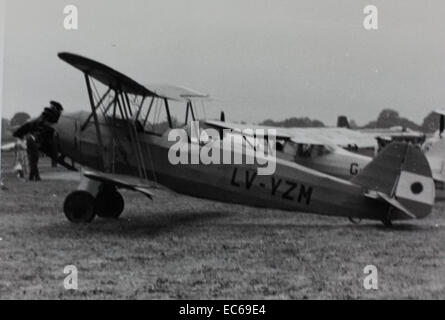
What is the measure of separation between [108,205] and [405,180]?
430 cm

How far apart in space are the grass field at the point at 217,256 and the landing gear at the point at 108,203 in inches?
8.0

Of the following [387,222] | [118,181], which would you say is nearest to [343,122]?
[387,222]

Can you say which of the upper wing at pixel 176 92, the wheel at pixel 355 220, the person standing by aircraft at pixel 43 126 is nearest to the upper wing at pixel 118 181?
the person standing by aircraft at pixel 43 126

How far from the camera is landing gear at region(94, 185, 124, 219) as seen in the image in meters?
8.19

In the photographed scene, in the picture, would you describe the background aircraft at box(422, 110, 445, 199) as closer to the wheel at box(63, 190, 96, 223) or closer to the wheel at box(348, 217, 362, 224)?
the wheel at box(348, 217, 362, 224)

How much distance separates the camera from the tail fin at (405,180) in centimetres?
703

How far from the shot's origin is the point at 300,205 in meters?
7.50

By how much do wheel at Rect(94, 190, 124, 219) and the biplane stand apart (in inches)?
0.6

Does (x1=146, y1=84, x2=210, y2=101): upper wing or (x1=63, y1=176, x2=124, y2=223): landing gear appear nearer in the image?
(x1=63, y1=176, x2=124, y2=223): landing gear

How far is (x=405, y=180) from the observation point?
23.3 ft

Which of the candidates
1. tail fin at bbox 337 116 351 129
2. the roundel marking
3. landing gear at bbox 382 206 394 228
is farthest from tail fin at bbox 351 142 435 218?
tail fin at bbox 337 116 351 129

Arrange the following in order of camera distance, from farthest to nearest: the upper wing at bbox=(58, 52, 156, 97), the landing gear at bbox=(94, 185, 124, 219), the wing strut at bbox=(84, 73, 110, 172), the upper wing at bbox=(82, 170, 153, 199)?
1. the landing gear at bbox=(94, 185, 124, 219)
2. the wing strut at bbox=(84, 73, 110, 172)
3. the upper wing at bbox=(82, 170, 153, 199)
4. the upper wing at bbox=(58, 52, 156, 97)

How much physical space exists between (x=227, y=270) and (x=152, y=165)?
10.2 feet

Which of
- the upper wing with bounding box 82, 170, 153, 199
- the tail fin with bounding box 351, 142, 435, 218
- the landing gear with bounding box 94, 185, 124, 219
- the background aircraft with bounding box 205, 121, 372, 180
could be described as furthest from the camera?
the background aircraft with bounding box 205, 121, 372, 180
